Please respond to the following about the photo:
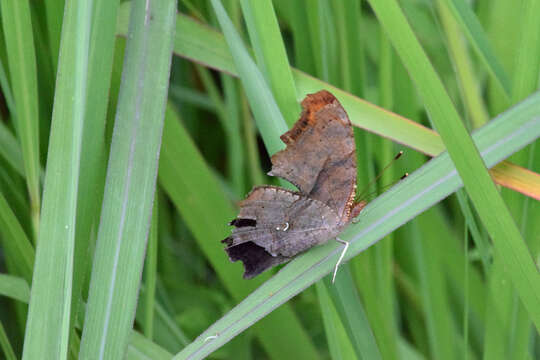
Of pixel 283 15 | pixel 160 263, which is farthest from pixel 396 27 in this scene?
pixel 160 263

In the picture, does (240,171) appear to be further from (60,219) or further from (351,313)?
(60,219)

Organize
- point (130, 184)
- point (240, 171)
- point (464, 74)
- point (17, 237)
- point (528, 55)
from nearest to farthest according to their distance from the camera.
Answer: point (130, 184), point (528, 55), point (17, 237), point (464, 74), point (240, 171)

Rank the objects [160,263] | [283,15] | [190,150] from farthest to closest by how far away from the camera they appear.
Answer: [160,263] → [283,15] → [190,150]

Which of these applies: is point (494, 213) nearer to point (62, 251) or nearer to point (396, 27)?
point (396, 27)

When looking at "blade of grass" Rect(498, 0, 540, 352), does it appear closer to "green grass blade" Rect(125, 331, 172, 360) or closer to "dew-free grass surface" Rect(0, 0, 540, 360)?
"dew-free grass surface" Rect(0, 0, 540, 360)

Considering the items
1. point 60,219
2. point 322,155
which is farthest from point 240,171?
point 60,219

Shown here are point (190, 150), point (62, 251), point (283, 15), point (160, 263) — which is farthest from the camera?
point (160, 263)
